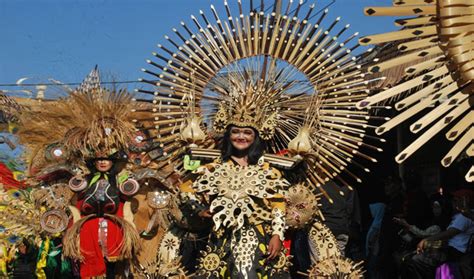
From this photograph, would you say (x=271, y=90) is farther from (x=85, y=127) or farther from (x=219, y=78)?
(x=85, y=127)

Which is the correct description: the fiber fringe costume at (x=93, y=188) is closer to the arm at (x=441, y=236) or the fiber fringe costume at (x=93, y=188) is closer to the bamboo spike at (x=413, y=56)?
the arm at (x=441, y=236)

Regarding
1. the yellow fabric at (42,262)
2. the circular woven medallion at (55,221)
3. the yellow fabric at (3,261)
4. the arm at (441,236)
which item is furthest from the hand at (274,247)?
the yellow fabric at (3,261)

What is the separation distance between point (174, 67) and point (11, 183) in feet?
10.8

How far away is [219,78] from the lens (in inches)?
255

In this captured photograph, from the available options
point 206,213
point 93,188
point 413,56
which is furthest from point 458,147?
point 93,188

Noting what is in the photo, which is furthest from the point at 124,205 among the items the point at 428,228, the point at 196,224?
the point at 428,228

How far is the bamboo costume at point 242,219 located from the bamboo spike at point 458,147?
6.36 feet

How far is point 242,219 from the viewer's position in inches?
223

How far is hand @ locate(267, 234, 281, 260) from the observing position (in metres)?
5.67

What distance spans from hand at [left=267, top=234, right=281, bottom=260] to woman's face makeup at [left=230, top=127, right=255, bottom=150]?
0.62 m

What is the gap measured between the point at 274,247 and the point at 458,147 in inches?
77.7

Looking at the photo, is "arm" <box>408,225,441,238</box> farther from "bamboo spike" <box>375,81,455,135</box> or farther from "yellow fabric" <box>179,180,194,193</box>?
"bamboo spike" <box>375,81,455,135</box>

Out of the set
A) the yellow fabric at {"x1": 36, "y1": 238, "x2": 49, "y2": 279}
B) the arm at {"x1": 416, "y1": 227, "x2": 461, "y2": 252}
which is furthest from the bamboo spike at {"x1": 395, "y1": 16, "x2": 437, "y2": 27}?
the yellow fabric at {"x1": 36, "y1": 238, "x2": 49, "y2": 279}

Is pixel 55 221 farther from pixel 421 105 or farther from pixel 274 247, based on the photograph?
pixel 421 105
